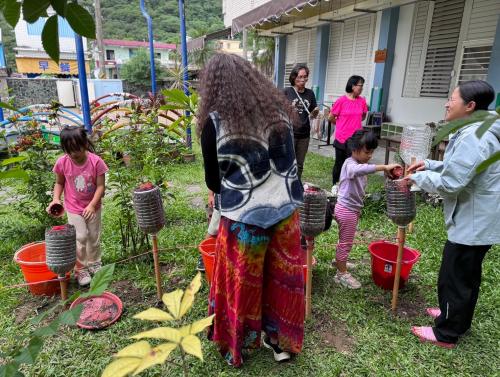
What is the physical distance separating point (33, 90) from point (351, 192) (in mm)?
13824

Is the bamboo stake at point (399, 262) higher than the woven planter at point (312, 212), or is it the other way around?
the woven planter at point (312, 212)

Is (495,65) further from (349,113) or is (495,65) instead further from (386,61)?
(386,61)

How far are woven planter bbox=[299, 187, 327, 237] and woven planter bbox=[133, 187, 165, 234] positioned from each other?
3.15 ft

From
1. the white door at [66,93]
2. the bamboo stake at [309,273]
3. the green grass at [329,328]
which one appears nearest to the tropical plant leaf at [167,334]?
the green grass at [329,328]

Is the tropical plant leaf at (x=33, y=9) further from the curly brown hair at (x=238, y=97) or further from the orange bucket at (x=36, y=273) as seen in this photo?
the orange bucket at (x=36, y=273)

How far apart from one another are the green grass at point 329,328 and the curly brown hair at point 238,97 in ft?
4.63

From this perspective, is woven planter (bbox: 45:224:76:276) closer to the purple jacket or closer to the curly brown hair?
the curly brown hair

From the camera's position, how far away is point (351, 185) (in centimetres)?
274

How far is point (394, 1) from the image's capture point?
6520mm

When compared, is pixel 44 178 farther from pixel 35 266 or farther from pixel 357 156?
pixel 357 156

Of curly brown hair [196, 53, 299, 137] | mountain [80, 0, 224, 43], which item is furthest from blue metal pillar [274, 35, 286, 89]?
mountain [80, 0, 224, 43]

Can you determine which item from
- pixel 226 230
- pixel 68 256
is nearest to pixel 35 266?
pixel 68 256

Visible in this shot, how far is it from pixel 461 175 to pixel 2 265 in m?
3.76

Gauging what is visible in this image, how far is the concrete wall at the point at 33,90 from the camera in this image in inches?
501
